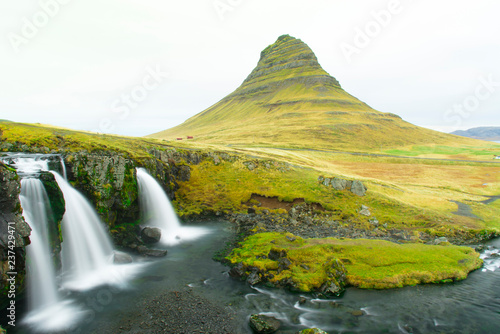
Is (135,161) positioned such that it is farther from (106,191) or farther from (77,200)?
(77,200)

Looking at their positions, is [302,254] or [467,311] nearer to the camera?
[467,311]

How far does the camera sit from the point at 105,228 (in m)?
28.2

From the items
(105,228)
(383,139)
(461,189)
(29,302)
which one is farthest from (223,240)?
(383,139)

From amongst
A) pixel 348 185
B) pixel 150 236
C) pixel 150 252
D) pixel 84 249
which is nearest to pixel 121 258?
pixel 150 252

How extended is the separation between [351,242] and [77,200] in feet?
98.0

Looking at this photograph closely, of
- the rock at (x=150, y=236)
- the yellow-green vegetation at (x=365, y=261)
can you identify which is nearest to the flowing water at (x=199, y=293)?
the yellow-green vegetation at (x=365, y=261)

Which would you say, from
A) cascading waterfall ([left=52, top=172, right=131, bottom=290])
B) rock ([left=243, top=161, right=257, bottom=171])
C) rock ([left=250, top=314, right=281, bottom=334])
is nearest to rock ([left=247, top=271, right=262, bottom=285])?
rock ([left=250, top=314, right=281, bottom=334])

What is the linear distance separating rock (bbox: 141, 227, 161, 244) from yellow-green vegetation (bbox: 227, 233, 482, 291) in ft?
33.8

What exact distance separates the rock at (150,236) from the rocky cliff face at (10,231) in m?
13.5

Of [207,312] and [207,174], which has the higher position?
[207,174]

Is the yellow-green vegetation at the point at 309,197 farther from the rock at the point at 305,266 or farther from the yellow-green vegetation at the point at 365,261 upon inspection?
the rock at the point at 305,266

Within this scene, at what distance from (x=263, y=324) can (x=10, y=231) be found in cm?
1788

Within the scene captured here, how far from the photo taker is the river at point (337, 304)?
57.6 ft

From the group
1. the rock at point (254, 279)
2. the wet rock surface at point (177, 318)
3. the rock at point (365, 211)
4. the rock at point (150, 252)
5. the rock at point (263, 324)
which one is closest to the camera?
the wet rock surface at point (177, 318)
